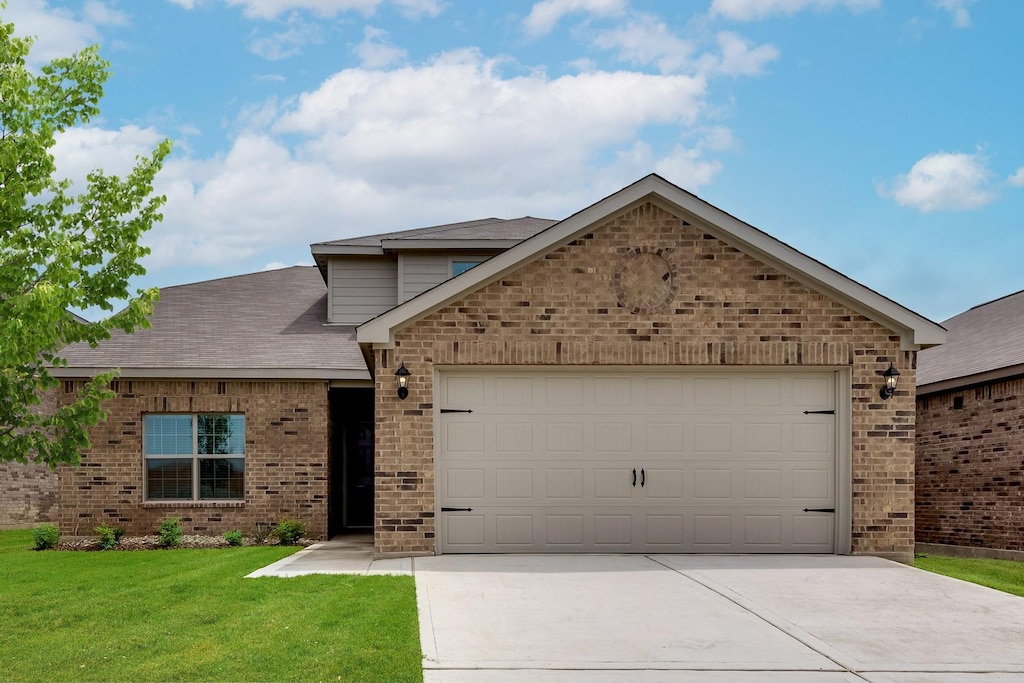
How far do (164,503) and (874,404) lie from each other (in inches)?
464

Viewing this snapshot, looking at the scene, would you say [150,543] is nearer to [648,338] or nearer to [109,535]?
[109,535]

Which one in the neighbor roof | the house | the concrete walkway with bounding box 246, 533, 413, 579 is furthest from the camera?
the neighbor roof

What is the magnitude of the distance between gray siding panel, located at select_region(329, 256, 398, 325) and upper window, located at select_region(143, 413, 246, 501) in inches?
147

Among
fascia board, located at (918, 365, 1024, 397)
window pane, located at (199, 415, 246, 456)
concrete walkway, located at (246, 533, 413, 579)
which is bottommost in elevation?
concrete walkway, located at (246, 533, 413, 579)

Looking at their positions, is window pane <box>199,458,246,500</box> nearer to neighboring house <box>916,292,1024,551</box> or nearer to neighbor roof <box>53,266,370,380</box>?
neighbor roof <box>53,266,370,380</box>

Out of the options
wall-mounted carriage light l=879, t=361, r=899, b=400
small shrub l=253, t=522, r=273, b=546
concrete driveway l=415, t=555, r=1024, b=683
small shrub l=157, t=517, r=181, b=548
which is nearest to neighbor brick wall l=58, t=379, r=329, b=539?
small shrub l=253, t=522, r=273, b=546

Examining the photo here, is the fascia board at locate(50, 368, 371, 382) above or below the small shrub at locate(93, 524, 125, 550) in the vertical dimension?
above

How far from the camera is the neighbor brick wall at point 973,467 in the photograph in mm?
16062

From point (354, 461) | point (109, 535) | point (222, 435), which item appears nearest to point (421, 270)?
point (354, 461)

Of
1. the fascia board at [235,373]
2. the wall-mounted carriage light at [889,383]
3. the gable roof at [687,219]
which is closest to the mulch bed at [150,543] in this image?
the fascia board at [235,373]

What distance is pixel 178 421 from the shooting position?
690 inches

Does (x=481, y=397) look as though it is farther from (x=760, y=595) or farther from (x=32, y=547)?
(x=32, y=547)

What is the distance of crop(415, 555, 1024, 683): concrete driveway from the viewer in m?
7.38

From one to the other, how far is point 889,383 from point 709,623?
19.4 feet
